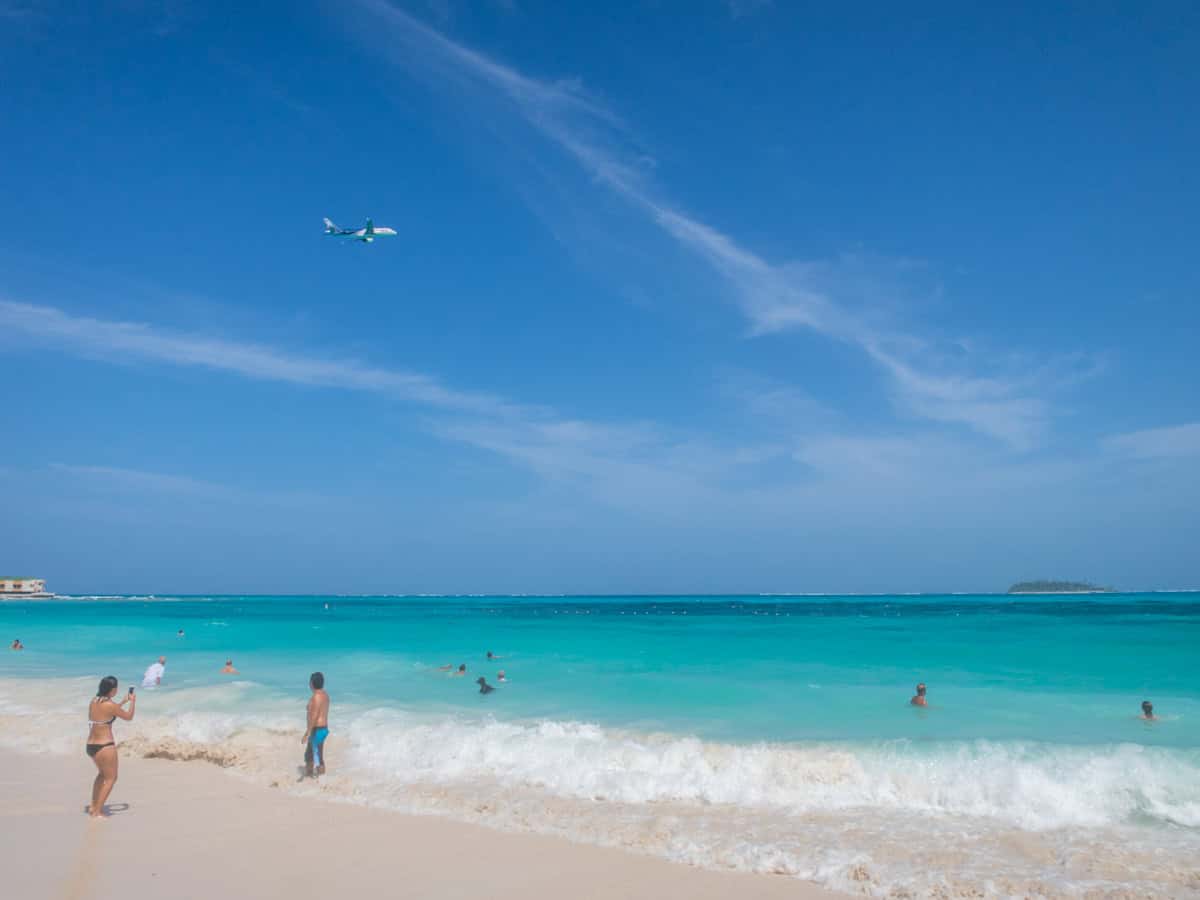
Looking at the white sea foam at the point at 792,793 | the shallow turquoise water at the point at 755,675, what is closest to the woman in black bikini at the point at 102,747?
the white sea foam at the point at 792,793

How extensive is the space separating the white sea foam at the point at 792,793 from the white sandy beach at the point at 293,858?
0.62 metres

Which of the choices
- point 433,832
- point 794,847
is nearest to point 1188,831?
point 794,847

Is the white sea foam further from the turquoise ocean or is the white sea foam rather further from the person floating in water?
the person floating in water

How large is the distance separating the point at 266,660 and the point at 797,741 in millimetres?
22402

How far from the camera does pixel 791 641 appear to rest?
38.2 meters

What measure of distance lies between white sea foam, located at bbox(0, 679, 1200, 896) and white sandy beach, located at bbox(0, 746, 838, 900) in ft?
2.04

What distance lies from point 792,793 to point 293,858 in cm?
642

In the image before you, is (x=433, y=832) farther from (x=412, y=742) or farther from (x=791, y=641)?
(x=791, y=641)

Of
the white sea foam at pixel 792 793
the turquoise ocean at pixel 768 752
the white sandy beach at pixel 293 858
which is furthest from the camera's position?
the turquoise ocean at pixel 768 752

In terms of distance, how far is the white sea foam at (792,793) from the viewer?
7.45m

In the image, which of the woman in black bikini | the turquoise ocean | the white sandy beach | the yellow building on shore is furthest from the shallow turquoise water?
the yellow building on shore

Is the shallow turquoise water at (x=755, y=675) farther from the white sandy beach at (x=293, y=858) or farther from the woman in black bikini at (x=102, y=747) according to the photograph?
the woman in black bikini at (x=102, y=747)

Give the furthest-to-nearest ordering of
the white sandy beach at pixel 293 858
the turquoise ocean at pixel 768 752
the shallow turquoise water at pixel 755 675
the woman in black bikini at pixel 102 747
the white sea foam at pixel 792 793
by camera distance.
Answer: the shallow turquoise water at pixel 755 675 → the woman in black bikini at pixel 102 747 → the turquoise ocean at pixel 768 752 → the white sea foam at pixel 792 793 → the white sandy beach at pixel 293 858

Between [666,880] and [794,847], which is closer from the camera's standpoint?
[666,880]
